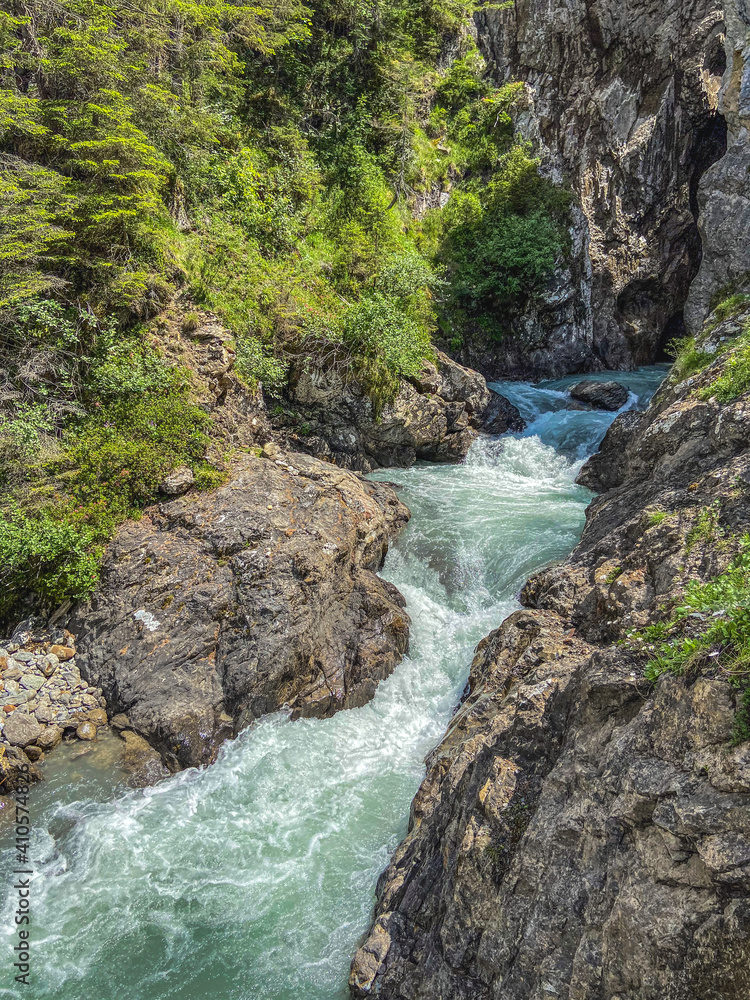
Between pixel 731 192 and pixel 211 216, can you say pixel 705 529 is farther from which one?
pixel 211 216

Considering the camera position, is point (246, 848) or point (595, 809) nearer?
point (595, 809)

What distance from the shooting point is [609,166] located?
19.5 metres

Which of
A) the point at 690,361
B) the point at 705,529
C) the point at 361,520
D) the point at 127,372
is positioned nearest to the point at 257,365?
the point at 127,372

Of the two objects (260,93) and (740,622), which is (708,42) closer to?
(260,93)

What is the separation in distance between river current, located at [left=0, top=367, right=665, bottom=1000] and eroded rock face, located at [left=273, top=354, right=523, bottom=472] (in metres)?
5.56

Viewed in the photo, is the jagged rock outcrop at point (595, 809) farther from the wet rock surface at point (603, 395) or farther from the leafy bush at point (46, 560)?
the wet rock surface at point (603, 395)

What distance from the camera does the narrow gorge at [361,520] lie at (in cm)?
391

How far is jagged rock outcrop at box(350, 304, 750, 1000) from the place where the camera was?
285cm

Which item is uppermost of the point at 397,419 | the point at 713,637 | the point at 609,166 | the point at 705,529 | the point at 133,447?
the point at 609,166

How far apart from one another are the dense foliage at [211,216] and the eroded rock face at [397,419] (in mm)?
647

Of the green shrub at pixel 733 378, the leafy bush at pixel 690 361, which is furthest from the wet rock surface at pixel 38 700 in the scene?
the leafy bush at pixel 690 361

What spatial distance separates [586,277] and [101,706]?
2060cm

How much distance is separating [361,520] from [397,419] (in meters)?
4.70

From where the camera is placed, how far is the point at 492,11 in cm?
2138
